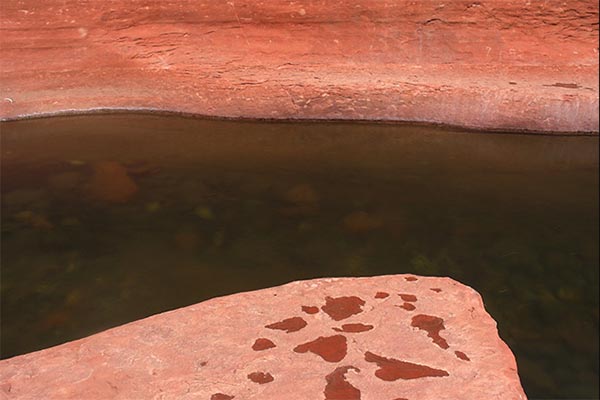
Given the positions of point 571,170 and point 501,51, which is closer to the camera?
point 571,170

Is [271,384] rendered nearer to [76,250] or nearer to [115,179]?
[76,250]

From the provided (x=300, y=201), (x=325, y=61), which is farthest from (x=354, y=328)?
(x=325, y=61)

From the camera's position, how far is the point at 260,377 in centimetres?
215

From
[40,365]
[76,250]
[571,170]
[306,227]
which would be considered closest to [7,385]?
[40,365]

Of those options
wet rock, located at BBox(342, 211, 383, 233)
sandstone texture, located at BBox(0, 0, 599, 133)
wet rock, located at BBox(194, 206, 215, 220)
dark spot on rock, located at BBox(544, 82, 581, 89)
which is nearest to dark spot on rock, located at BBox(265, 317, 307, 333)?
wet rock, located at BBox(342, 211, 383, 233)

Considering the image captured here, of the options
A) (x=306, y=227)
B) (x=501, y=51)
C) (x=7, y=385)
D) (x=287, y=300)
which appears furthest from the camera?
(x=501, y=51)

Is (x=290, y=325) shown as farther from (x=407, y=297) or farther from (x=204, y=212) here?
(x=204, y=212)

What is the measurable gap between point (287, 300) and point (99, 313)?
2.69 ft

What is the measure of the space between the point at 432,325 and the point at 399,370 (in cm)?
32

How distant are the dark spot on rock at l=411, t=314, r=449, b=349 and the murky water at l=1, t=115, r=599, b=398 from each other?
54cm

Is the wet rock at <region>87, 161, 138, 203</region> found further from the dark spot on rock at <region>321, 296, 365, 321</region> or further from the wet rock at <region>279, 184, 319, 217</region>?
the dark spot on rock at <region>321, 296, 365, 321</region>

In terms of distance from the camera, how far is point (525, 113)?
194 inches

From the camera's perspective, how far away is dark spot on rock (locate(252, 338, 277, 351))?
2293 millimetres

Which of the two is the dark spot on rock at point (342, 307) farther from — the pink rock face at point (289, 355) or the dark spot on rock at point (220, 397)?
the dark spot on rock at point (220, 397)
